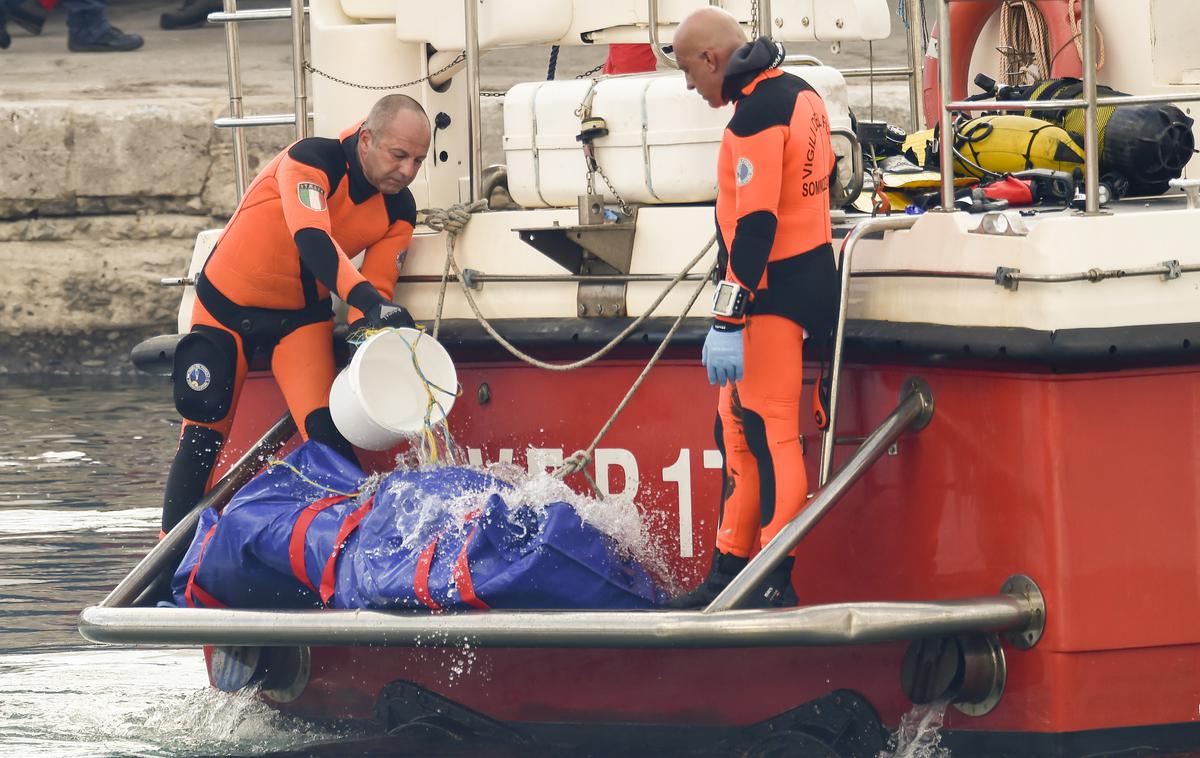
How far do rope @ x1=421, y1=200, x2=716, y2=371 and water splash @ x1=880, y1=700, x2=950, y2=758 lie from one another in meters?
1.16

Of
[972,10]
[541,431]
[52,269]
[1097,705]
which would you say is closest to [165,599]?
[541,431]

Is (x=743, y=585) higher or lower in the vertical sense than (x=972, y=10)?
lower

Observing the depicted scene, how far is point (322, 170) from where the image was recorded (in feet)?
17.6

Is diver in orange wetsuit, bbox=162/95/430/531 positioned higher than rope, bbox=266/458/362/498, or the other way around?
diver in orange wetsuit, bbox=162/95/430/531

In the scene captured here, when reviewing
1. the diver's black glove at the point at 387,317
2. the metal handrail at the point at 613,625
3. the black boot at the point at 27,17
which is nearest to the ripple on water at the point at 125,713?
the metal handrail at the point at 613,625

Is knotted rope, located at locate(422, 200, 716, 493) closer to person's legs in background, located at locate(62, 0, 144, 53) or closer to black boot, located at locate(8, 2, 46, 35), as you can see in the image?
person's legs in background, located at locate(62, 0, 144, 53)

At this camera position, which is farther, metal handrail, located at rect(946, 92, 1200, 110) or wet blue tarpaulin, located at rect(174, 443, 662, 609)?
wet blue tarpaulin, located at rect(174, 443, 662, 609)

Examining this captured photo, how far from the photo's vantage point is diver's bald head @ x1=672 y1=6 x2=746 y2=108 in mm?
4695

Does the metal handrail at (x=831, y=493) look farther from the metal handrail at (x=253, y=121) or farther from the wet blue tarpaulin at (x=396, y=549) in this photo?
the metal handrail at (x=253, y=121)

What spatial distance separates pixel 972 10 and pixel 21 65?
930 centimetres

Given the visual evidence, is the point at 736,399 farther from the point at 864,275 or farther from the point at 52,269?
the point at 52,269

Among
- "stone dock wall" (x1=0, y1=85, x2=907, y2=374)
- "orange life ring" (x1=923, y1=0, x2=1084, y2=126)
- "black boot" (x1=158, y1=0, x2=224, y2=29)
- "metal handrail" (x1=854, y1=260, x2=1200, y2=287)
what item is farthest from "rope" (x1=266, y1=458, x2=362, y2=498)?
"black boot" (x1=158, y1=0, x2=224, y2=29)

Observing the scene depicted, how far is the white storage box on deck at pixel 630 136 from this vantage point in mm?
5137

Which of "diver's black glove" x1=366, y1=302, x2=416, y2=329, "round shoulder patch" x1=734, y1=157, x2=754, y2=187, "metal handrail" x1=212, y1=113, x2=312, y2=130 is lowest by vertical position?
"diver's black glove" x1=366, y1=302, x2=416, y2=329
